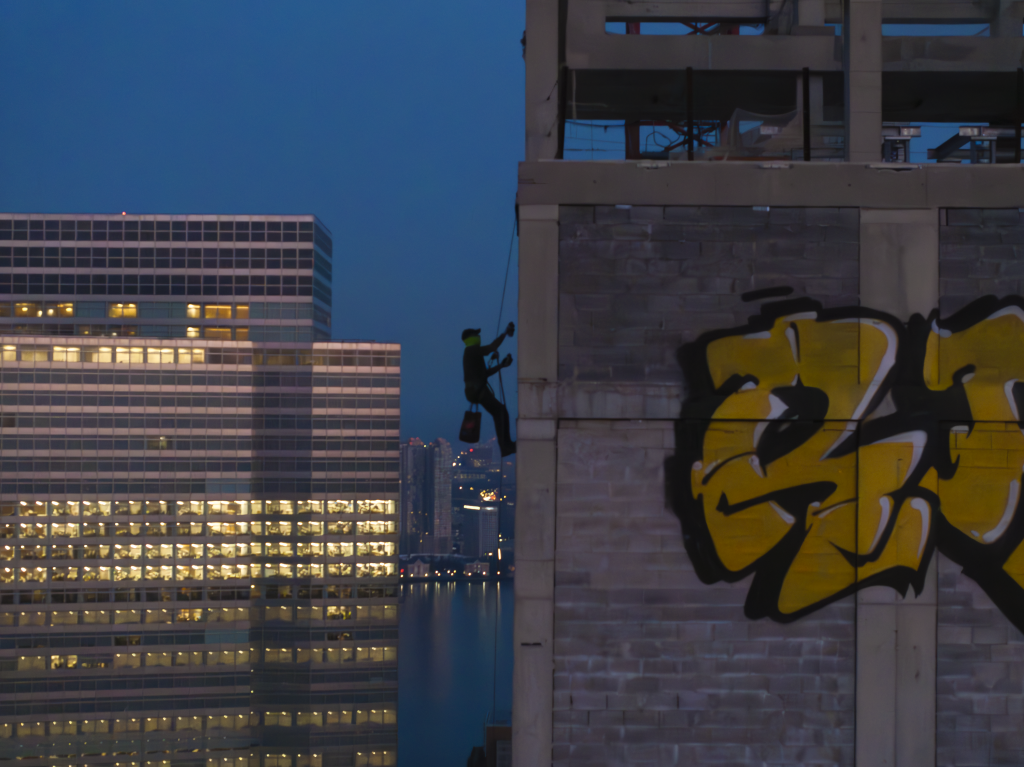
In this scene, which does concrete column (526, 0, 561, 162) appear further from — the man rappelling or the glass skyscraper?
the glass skyscraper

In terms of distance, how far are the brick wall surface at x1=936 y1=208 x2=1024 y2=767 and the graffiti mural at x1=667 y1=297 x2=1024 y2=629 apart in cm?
17

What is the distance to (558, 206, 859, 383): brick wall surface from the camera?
8070 mm

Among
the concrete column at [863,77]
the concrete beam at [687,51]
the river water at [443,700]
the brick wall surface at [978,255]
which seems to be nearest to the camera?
the brick wall surface at [978,255]

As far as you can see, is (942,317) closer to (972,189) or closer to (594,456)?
(972,189)

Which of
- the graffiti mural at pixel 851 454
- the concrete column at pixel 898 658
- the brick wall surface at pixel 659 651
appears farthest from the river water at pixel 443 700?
the graffiti mural at pixel 851 454

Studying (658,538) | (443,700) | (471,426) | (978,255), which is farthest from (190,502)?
(978,255)

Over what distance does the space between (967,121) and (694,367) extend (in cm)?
910

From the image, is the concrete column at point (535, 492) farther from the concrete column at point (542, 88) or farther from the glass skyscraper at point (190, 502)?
the glass skyscraper at point (190, 502)

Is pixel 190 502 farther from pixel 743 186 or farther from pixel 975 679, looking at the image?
pixel 975 679

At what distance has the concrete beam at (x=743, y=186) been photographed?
809cm

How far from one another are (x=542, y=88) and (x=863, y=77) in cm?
372

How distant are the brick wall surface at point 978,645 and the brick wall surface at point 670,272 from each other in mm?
1284

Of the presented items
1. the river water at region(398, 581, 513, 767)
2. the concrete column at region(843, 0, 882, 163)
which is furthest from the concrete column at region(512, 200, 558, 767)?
the river water at region(398, 581, 513, 767)

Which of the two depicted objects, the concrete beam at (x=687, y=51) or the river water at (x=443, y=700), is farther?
the river water at (x=443, y=700)
